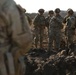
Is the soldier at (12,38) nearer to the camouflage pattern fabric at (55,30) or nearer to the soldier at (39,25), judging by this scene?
the camouflage pattern fabric at (55,30)

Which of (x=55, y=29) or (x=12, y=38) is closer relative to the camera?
(x=12, y=38)

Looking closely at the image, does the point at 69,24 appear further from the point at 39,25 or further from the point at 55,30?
the point at 39,25

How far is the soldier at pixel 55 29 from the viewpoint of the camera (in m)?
14.1

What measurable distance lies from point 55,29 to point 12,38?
11.6 meters

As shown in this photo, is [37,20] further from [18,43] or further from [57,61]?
[18,43]

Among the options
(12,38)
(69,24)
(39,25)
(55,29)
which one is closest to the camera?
(12,38)

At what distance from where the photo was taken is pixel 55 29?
→ 14648mm

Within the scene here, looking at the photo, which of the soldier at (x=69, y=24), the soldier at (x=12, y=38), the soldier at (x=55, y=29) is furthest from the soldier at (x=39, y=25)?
the soldier at (x=12, y=38)

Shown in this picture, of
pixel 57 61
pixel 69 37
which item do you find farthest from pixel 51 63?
pixel 69 37

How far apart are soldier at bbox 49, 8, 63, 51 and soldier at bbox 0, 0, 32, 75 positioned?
10.8 metres

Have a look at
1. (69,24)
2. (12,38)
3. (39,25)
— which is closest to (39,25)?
(39,25)

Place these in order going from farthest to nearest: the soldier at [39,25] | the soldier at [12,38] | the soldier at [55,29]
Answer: the soldier at [39,25] → the soldier at [55,29] → the soldier at [12,38]

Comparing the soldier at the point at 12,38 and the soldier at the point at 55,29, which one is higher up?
the soldier at the point at 12,38

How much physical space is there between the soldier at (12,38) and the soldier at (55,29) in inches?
424
